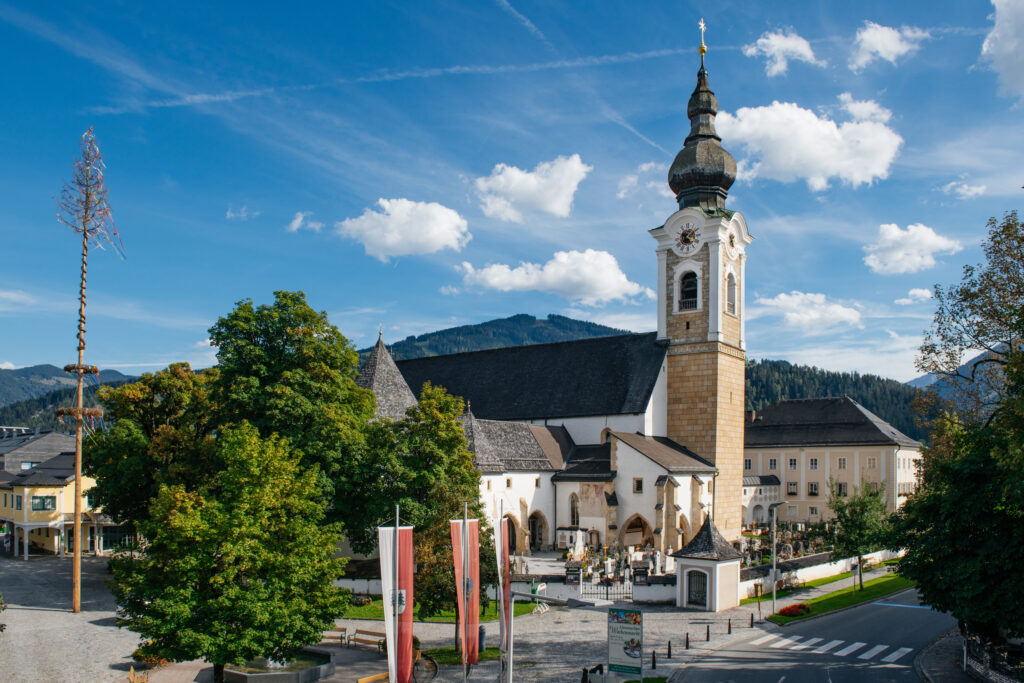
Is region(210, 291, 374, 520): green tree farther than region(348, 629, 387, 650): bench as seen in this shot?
Yes

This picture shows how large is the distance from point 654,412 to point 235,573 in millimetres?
35538

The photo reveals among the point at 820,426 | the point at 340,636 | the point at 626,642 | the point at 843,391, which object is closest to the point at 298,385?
the point at 340,636

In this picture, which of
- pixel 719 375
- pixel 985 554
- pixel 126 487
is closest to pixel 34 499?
pixel 126 487

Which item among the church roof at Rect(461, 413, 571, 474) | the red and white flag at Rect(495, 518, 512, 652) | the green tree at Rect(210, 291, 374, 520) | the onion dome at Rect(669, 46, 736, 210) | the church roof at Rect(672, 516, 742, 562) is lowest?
the church roof at Rect(672, 516, 742, 562)

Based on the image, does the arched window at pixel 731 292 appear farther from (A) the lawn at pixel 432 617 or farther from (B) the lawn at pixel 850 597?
(A) the lawn at pixel 432 617

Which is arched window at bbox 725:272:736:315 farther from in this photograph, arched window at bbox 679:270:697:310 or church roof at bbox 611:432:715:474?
church roof at bbox 611:432:715:474

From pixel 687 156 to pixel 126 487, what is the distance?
1556 inches

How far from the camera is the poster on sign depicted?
827 inches

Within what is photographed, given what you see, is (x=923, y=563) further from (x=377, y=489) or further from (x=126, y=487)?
(x=126, y=487)

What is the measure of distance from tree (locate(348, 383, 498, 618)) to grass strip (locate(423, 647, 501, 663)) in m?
2.42

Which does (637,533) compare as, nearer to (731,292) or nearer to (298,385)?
(731,292)

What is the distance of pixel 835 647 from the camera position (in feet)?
90.9

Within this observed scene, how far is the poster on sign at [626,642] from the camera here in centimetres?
2102

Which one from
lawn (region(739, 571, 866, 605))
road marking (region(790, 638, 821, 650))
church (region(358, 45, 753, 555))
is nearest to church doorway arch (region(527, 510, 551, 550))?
church (region(358, 45, 753, 555))
